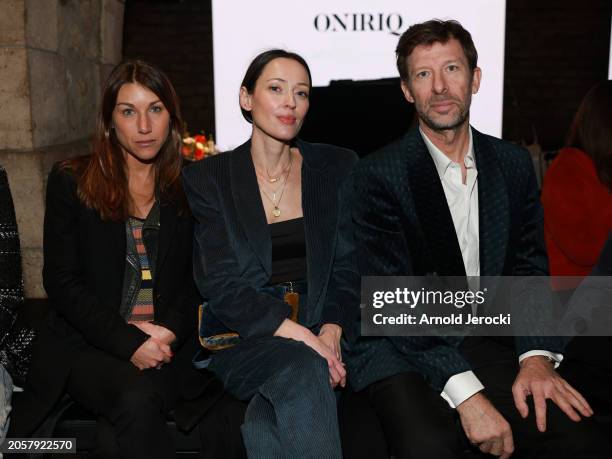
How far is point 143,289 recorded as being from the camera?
7.63 ft

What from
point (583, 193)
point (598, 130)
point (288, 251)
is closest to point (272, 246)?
point (288, 251)

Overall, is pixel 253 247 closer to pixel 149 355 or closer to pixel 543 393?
pixel 149 355

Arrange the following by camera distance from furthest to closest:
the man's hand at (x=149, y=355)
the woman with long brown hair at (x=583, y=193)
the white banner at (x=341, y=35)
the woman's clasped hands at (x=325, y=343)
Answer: the white banner at (x=341, y=35)
the woman with long brown hair at (x=583, y=193)
the man's hand at (x=149, y=355)
the woman's clasped hands at (x=325, y=343)

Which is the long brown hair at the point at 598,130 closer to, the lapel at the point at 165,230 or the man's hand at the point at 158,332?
the lapel at the point at 165,230

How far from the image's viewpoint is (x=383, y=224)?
6.89 ft

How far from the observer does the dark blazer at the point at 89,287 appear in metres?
2.19

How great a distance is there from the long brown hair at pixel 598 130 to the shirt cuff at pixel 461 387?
1246mm

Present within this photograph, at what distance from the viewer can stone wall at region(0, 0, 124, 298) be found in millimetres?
2814

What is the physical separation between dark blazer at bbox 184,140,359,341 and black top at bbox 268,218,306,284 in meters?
0.04

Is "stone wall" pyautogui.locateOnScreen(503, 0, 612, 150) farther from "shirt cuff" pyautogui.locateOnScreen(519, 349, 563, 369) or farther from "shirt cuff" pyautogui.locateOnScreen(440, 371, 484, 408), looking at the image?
"shirt cuff" pyautogui.locateOnScreen(440, 371, 484, 408)

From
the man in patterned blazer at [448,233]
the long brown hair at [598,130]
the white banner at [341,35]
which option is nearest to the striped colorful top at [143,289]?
the man in patterned blazer at [448,233]

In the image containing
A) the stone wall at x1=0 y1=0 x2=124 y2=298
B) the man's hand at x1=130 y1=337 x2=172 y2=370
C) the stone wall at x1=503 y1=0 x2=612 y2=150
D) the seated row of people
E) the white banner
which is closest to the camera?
the seated row of people

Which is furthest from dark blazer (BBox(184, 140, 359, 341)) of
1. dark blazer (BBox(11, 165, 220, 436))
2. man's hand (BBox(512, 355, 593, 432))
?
man's hand (BBox(512, 355, 593, 432))

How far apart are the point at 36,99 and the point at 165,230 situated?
110 cm
